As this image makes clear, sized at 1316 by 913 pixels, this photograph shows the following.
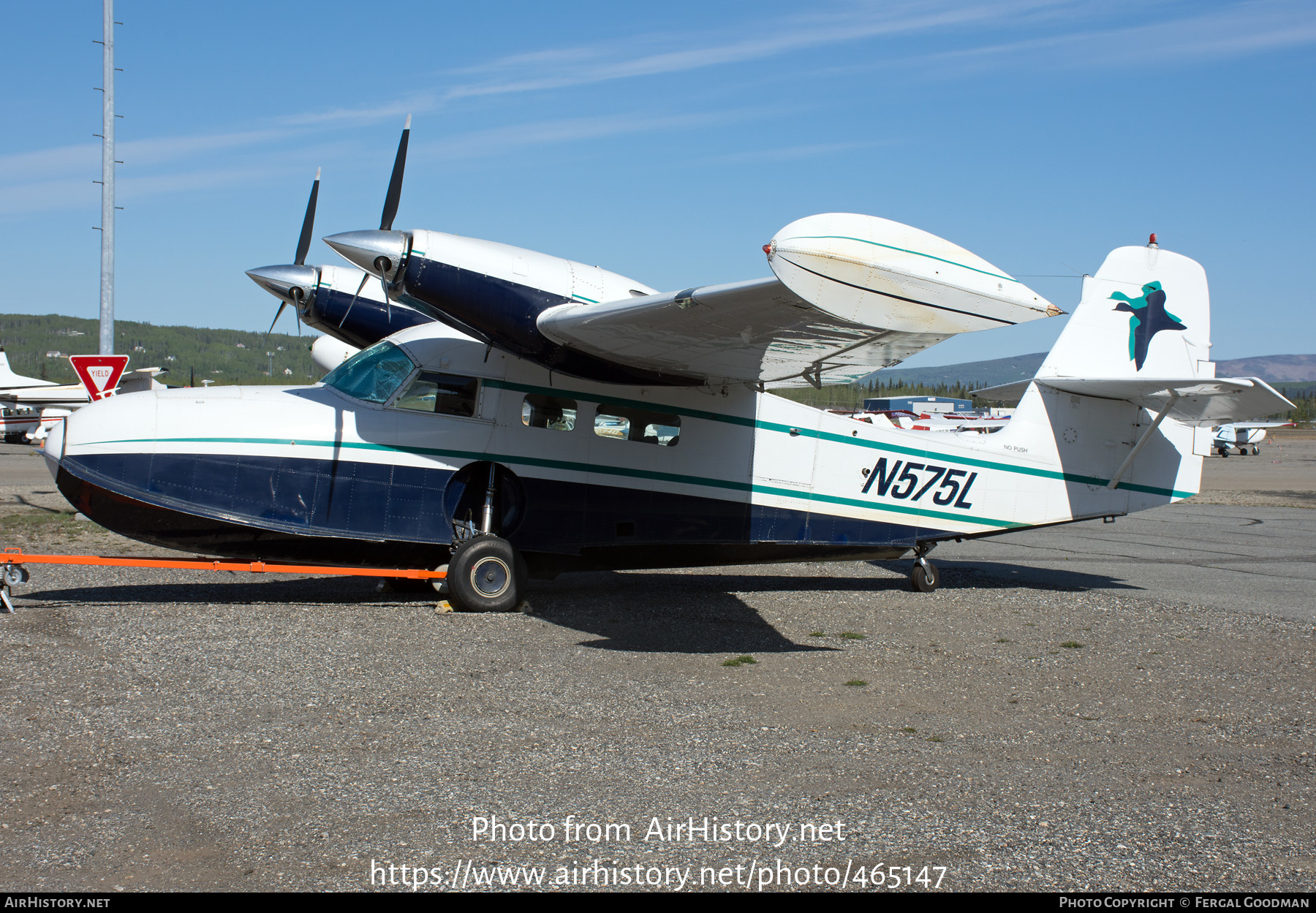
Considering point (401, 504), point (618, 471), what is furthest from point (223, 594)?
point (618, 471)

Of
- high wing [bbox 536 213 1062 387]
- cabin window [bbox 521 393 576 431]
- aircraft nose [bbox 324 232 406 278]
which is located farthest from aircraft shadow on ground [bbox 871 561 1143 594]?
aircraft nose [bbox 324 232 406 278]

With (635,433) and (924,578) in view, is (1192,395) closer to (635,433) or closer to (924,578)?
(924,578)

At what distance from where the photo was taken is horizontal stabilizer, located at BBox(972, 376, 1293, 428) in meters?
9.05

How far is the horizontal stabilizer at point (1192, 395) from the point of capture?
9047mm

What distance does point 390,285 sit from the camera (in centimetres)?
793

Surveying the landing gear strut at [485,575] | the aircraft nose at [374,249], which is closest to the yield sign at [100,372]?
the aircraft nose at [374,249]

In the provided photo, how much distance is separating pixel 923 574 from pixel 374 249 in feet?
22.7

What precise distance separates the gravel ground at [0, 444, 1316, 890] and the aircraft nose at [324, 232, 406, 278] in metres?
3.06

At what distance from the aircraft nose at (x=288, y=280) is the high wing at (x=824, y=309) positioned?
13.8 feet

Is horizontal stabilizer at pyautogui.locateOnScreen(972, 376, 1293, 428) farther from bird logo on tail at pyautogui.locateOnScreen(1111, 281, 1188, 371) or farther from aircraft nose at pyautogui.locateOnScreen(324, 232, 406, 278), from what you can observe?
aircraft nose at pyautogui.locateOnScreen(324, 232, 406, 278)

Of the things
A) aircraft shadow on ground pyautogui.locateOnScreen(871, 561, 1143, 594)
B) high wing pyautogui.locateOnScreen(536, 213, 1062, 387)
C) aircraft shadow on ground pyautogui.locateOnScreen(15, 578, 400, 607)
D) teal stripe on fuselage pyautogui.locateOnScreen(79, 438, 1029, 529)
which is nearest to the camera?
high wing pyautogui.locateOnScreen(536, 213, 1062, 387)

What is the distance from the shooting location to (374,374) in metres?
9.01

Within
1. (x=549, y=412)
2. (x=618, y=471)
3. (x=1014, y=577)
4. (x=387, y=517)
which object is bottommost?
(x=1014, y=577)

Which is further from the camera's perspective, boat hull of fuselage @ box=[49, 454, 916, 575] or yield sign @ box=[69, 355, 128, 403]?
yield sign @ box=[69, 355, 128, 403]
